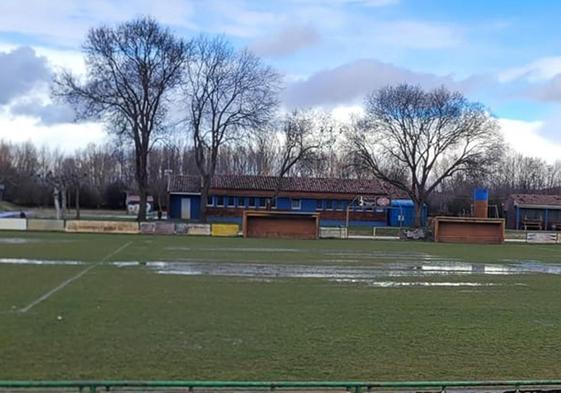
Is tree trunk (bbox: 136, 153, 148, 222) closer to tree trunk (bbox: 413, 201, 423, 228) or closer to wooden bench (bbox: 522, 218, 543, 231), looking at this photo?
tree trunk (bbox: 413, 201, 423, 228)

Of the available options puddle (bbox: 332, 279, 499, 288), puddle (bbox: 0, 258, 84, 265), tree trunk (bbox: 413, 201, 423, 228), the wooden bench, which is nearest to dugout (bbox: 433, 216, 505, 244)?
tree trunk (bbox: 413, 201, 423, 228)

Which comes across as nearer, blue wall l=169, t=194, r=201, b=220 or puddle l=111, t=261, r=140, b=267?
puddle l=111, t=261, r=140, b=267

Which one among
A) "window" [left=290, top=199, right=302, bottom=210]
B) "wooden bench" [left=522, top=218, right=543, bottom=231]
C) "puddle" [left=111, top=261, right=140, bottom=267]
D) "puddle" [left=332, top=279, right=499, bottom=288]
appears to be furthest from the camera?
"wooden bench" [left=522, top=218, right=543, bottom=231]

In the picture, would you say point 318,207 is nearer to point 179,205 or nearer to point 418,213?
point 418,213

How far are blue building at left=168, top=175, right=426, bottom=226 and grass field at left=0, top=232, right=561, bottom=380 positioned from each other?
154 ft

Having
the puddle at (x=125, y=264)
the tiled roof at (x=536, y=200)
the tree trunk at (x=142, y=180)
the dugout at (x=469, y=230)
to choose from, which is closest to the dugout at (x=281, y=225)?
the dugout at (x=469, y=230)

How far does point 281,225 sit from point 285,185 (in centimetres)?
2453

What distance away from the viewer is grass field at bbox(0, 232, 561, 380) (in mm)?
9102

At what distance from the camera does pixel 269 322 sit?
12.9 meters

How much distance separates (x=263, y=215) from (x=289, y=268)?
25.2 meters

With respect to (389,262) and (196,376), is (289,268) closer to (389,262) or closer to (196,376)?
(389,262)

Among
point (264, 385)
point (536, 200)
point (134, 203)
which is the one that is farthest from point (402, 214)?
point (264, 385)

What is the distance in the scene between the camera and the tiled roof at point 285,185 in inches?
2889

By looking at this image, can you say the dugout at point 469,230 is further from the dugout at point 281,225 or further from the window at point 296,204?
the window at point 296,204
